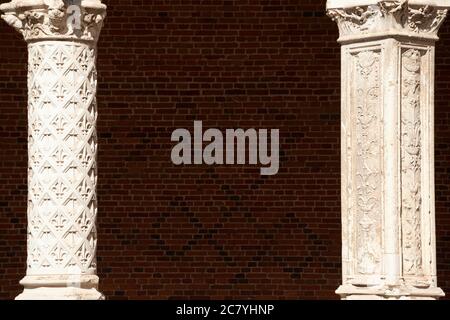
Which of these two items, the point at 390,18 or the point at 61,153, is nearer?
the point at 390,18

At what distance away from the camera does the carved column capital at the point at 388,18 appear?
15.8 metres

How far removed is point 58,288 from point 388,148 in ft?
10.4

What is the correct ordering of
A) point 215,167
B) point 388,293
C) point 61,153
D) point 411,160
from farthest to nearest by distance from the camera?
point 215,167 < point 61,153 < point 411,160 < point 388,293

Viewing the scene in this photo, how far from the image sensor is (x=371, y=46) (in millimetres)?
15953

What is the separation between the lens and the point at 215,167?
873 inches

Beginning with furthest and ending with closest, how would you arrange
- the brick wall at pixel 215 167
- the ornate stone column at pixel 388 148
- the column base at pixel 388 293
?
the brick wall at pixel 215 167, the ornate stone column at pixel 388 148, the column base at pixel 388 293

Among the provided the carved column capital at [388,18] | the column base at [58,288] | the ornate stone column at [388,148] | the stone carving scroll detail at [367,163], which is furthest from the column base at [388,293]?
the column base at [58,288]

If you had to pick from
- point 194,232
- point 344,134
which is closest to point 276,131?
point 194,232

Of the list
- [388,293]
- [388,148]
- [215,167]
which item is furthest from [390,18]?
[215,167]

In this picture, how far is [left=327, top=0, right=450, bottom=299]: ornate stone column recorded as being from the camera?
1576 cm

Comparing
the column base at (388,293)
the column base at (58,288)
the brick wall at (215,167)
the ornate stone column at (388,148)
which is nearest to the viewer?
the column base at (388,293)

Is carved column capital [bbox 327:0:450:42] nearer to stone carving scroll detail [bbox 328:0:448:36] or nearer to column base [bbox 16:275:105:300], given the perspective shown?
stone carving scroll detail [bbox 328:0:448:36]

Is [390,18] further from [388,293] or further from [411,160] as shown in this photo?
[388,293]

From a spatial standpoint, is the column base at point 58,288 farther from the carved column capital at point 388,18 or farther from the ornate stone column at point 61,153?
the carved column capital at point 388,18
